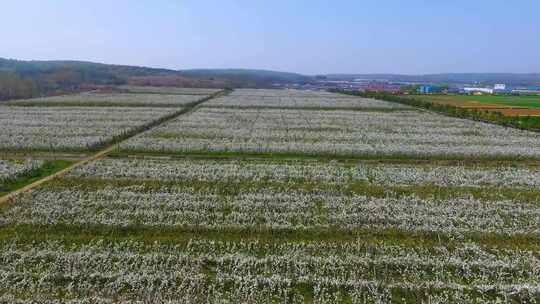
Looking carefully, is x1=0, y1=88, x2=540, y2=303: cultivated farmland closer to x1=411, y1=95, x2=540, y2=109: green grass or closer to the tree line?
the tree line

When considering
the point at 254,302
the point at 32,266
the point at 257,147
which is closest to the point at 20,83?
the point at 257,147

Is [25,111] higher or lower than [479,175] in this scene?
higher

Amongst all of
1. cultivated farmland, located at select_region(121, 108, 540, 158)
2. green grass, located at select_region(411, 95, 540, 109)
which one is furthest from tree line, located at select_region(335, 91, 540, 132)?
green grass, located at select_region(411, 95, 540, 109)

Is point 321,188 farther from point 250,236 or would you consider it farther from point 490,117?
point 490,117

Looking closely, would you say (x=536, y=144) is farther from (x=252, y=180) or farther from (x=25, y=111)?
(x=25, y=111)

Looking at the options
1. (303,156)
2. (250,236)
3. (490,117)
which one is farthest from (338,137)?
(490,117)
